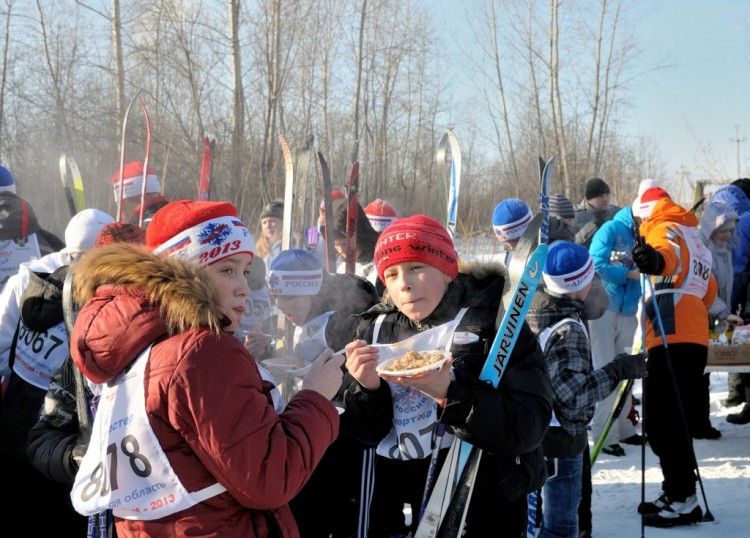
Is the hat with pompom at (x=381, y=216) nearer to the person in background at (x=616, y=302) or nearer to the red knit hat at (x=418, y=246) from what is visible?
the person in background at (x=616, y=302)

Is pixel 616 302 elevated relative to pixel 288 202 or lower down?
lower down

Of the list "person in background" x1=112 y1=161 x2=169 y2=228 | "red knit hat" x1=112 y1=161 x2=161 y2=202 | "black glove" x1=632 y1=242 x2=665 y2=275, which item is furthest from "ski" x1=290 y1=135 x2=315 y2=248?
"black glove" x1=632 y1=242 x2=665 y2=275

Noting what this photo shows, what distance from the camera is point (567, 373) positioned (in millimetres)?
3439

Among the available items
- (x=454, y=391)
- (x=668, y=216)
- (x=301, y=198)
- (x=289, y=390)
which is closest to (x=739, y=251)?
(x=668, y=216)

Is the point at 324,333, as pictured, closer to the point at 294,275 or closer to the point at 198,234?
the point at 294,275

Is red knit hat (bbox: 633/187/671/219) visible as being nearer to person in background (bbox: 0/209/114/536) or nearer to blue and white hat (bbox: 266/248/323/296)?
blue and white hat (bbox: 266/248/323/296)

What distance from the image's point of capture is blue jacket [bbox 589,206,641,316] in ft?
19.4

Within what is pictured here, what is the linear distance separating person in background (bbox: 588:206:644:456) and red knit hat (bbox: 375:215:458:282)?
12.4 feet

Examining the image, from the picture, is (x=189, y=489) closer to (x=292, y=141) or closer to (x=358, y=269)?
(x=358, y=269)

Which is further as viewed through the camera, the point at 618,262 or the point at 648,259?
the point at 618,262

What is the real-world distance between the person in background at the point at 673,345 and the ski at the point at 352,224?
1863mm

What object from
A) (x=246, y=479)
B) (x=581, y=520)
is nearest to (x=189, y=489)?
(x=246, y=479)

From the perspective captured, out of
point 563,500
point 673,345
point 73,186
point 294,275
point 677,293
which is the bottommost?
point 563,500

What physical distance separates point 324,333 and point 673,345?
8.91 feet
